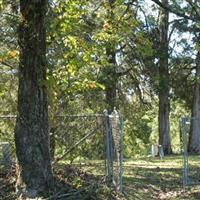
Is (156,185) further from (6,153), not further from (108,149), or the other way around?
(6,153)

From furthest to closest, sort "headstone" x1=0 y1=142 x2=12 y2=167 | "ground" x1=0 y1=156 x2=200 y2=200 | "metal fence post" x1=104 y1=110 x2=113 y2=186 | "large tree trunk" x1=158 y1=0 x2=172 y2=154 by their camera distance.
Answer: "large tree trunk" x1=158 y1=0 x2=172 y2=154
"headstone" x1=0 y1=142 x2=12 y2=167
"metal fence post" x1=104 y1=110 x2=113 y2=186
"ground" x1=0 y1=156 x2=200 y2=200

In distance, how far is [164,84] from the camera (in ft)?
103

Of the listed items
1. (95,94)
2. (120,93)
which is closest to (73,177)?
(95,94)

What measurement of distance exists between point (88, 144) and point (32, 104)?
8.61 feet

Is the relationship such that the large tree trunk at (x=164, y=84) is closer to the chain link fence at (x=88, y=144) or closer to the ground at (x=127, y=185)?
the ground at (x=127, y=185)

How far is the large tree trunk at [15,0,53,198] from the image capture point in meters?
11.7

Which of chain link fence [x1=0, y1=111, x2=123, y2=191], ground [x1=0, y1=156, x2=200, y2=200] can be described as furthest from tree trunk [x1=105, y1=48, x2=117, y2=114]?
chain link fence [x1=0, y1=111, x2=123, y2=191]

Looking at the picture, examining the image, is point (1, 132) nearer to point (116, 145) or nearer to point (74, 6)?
point (116, 145)

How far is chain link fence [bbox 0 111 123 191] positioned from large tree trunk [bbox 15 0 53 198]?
1540 millimetres

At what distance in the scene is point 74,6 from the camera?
1491cm

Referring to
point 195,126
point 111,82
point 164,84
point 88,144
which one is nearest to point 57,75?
point 88,144

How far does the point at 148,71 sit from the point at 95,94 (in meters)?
4.98

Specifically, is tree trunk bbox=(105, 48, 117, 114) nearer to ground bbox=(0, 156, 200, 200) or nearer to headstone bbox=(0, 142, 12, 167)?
ground bbox=(0, 156, 200, 200)

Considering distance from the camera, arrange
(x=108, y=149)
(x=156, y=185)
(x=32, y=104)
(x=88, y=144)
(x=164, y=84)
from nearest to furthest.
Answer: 1. (x=32, y=104)
2. (x=108, y=149)
3. (x=88, y=144)
4. (x=156, y=185)
5. (x=164, y=84)
